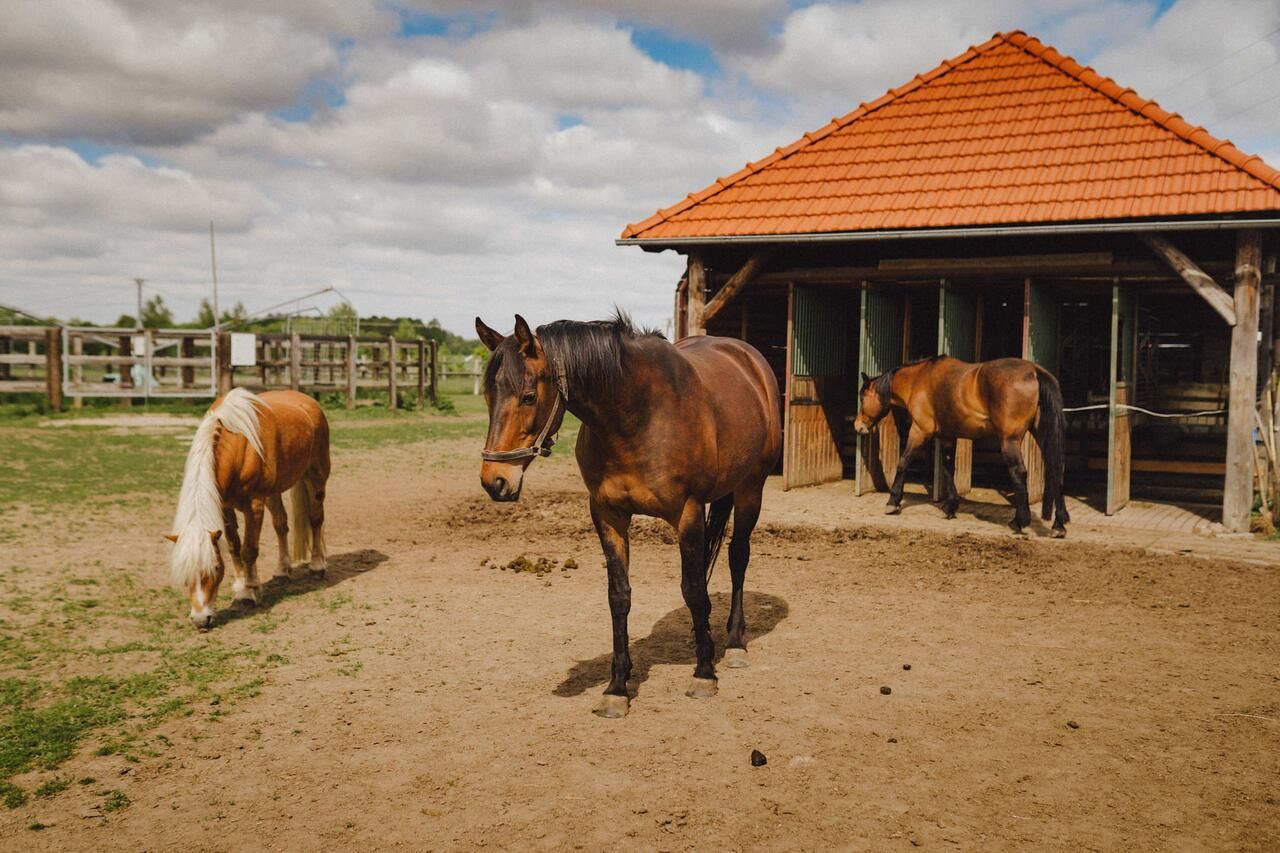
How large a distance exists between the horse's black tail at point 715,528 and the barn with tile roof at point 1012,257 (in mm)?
5629

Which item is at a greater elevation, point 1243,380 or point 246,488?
point 1243,380

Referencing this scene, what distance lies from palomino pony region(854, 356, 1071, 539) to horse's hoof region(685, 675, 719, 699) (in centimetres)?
518

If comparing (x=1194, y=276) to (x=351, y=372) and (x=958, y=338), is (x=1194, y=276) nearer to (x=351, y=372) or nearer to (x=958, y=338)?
(x=958, y=338)

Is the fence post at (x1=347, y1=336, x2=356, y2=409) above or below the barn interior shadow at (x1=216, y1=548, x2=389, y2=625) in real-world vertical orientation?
above

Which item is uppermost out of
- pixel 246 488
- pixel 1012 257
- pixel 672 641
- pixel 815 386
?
pixel 1012 257

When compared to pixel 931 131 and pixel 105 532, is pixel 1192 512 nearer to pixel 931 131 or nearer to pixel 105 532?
pixel 931 131

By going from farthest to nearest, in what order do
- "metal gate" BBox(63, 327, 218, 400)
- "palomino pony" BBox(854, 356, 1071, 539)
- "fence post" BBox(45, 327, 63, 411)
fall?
"metal gate" BBox(63, 327, 218, 400), "fence post" BBox(45, 327, 63, 411), "palomino pony" BBox(854, 356, 1071, 539)

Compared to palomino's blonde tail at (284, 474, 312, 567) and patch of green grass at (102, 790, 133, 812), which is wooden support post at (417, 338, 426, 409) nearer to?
palomino's blonde tail at (284, 474, 312, 567)

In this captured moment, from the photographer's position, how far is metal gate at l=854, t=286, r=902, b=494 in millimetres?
10797

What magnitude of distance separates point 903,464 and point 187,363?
1713 centimetres

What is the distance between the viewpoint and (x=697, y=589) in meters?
4.30

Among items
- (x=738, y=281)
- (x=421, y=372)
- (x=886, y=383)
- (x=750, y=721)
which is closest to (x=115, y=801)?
(x=750, y=721)

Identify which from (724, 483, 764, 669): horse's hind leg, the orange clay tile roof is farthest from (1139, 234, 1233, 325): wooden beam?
(724, 483, 764, 669): horse's hind leg

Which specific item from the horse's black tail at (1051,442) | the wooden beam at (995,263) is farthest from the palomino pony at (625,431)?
the wooden beam at (995,263)
